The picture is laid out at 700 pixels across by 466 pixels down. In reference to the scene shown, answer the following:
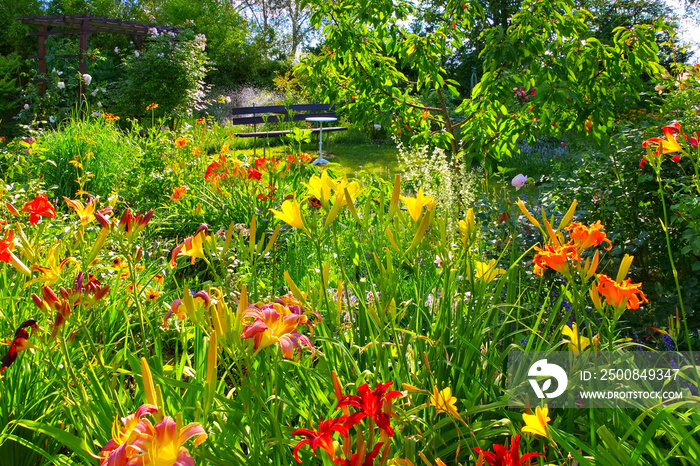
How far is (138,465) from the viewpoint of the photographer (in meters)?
0.57

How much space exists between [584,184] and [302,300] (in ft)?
7.11

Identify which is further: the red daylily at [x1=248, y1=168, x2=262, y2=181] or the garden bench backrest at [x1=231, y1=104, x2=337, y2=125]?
the garden bench backrest at [x1=231, y1=104, x2=337, y2=125]

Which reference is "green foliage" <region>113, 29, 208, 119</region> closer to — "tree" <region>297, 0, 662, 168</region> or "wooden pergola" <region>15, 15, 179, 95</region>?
"wooden pergola" <region>15, 15, 179, 95</region>

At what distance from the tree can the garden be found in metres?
0.02

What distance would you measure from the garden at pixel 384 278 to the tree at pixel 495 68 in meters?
0.02

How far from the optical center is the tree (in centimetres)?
289

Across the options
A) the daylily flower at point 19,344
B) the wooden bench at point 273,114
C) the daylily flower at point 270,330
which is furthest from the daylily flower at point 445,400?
the wooden bench at point 273,114

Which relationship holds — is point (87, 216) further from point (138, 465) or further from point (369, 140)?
point (369, 140)

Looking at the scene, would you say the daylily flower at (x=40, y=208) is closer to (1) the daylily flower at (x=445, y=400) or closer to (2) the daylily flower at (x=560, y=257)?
(1) the daylily flower at (x=445, y=400)

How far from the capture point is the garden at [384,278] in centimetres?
89

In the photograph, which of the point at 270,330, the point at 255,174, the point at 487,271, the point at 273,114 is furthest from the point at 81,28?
the point at 270,330

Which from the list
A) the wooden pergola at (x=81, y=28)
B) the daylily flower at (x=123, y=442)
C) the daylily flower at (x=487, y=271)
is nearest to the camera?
the daylily flower at (x=123, y=442)

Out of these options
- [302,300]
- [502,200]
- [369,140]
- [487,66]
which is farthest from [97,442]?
[369,140]

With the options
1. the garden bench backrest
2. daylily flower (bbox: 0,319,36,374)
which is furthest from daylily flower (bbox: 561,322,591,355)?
the garden bench backrest
